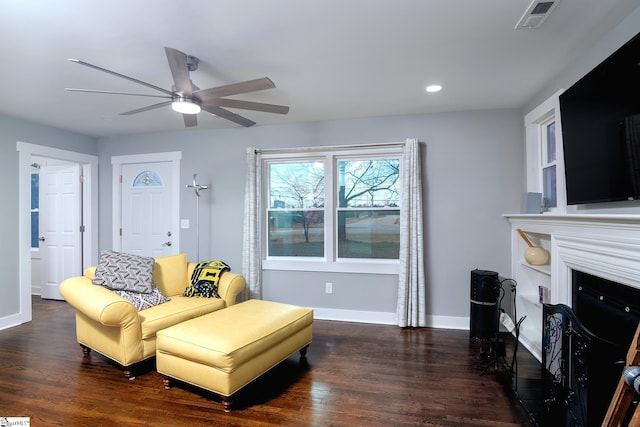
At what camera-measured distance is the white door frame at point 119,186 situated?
4645 mm

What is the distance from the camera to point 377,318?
3.99 m

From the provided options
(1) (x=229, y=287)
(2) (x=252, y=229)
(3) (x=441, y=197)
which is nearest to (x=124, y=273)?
(1) (x=229, y=287)

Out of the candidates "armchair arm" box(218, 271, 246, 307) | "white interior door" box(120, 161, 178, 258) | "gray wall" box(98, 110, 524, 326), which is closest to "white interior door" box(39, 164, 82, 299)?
"white interior door" box(120, 161, 178, 258)

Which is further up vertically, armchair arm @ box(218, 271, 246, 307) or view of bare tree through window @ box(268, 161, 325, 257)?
view of bare tree through window @ box(268, 161, 325, 257)

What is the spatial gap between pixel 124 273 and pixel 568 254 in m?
3.68

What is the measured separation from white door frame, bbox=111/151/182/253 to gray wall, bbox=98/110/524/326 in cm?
78

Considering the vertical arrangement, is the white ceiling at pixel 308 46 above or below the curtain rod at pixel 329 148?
above

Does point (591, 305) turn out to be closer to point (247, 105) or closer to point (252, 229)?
point (247, 105)

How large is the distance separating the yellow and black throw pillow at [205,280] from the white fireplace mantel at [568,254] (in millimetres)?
3022

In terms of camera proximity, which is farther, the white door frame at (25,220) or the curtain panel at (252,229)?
the curtain panel at (252,229)

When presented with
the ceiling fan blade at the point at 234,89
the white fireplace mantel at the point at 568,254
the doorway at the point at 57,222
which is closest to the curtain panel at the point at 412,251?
the white fireplace mantel at the point at 568,254

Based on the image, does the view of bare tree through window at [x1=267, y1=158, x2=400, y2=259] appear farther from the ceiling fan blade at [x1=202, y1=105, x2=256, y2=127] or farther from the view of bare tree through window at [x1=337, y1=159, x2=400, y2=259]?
the ceiling fan blade at [x1=202, y1=105, x2=256, y2=127]

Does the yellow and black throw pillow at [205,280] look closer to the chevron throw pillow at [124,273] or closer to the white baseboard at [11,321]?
the chevron throw pillow at [124,273]

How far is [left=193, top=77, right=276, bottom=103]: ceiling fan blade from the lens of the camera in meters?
2.09
